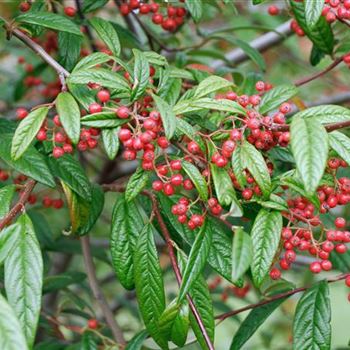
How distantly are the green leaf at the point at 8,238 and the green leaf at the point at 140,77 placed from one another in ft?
0.89

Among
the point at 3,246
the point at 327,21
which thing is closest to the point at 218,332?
the point at 327,21

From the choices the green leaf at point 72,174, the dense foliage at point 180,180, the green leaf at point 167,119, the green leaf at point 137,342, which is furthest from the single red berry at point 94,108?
the green leaf at point 137,342

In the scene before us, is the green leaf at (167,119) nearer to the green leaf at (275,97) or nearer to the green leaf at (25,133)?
the green leaf at (25,133)

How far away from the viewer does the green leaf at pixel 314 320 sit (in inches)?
48.3

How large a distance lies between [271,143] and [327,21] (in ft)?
1.32

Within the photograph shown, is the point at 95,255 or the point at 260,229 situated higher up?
the point at 260,229

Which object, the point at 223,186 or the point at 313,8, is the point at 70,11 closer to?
the point at 313,8

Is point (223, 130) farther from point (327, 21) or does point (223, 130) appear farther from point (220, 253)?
point (327, 21)

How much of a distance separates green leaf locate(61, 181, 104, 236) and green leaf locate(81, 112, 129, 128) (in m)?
0.22

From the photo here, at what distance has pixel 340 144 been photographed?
1047 mm

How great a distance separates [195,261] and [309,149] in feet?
0.82

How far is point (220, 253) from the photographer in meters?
1.21

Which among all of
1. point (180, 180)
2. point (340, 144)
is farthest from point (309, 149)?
point (180, 180)

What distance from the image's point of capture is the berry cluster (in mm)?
1556
